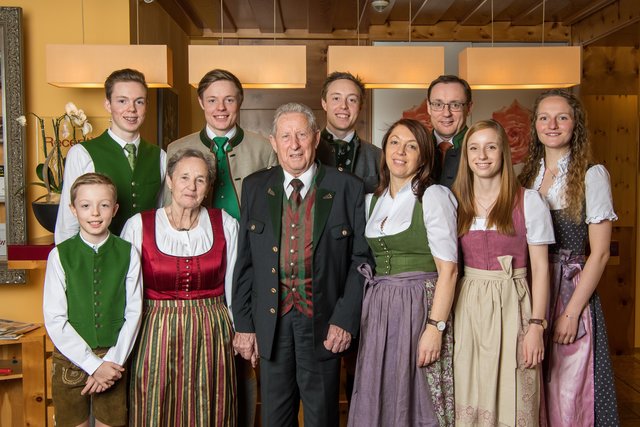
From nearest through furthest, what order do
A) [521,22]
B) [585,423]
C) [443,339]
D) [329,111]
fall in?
[443,339] → [585,423] → [329,111] → [521,22]

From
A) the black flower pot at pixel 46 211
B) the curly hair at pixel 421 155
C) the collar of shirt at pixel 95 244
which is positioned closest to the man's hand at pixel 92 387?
the collar of shirt at pixel 95 244

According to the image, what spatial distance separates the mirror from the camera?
13.3ft

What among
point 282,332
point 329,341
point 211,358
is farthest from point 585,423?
point 211,358

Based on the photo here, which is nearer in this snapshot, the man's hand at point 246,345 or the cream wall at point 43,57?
the man's hand at point 246,345

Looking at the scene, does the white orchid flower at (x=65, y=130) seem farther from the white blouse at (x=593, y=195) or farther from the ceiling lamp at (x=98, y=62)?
the white blouse at (x=593, y=195)

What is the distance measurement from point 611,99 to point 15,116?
462cm

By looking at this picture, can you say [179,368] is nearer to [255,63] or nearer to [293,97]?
[255,63]

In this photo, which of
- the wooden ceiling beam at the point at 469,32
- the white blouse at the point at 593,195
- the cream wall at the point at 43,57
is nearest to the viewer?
the white blouse at the point at 593,195

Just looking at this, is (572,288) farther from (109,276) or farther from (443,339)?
(109,276)

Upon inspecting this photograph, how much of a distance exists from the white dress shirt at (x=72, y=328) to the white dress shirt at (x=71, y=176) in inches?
12.5

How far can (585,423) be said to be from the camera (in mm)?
2357

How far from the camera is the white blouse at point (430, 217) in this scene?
2.16 m

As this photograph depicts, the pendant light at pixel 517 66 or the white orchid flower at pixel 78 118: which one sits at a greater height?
the pendant light at pixel 517 66

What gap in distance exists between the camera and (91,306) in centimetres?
232
